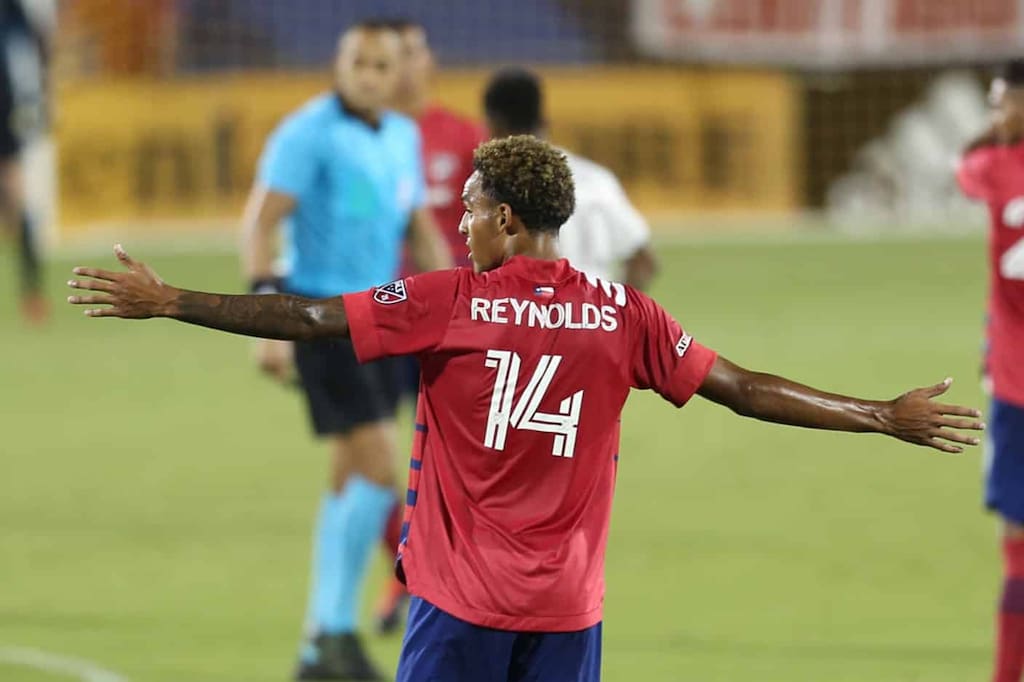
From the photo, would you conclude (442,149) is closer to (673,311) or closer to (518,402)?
(518,402)

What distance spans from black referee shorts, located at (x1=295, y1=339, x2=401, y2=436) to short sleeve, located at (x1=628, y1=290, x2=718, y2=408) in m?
2.46

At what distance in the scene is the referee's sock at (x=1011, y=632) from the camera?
5.65m

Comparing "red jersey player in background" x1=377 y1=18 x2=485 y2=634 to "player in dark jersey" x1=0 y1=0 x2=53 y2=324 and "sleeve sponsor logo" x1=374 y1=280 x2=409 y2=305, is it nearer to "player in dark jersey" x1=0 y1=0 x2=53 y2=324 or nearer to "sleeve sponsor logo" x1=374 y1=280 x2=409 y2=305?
"sleeve sponsor logo" x1=374 y1=280 x2=409 y2=305

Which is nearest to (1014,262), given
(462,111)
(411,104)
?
(411,104)

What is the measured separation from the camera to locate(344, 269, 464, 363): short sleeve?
12.5ft

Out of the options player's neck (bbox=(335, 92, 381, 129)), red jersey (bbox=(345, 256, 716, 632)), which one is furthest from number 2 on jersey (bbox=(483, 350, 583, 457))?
player's neck (bbox=(335, 92, 381, 129))

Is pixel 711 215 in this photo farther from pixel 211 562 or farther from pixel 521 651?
pixel 521 651

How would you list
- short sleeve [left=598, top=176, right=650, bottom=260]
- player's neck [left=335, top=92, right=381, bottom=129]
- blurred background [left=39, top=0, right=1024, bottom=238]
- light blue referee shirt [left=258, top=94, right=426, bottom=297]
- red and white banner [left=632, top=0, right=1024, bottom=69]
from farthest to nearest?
1. red and white banner [left=632, top=0, right=1024, bottom=69]
2. blurred background [left=39, top=0, right=1024, bottom=238]
3. short sleeve [left=598, top=176, right=650, bottom=260]
4. player's neck [left=335, top=92, right=381, bottom=129]
5. light blue referee shirt [left=258, top=94, right=426, bottom=297]

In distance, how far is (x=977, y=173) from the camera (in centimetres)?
591

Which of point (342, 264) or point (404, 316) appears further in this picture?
point (342, 264)

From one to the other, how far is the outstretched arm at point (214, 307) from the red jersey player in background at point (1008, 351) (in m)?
2.64

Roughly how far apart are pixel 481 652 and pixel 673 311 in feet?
40.8

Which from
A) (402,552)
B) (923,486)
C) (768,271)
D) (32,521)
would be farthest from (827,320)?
(402,552)

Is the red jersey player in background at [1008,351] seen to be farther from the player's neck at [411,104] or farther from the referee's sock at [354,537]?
the player's neck at [411,104]
